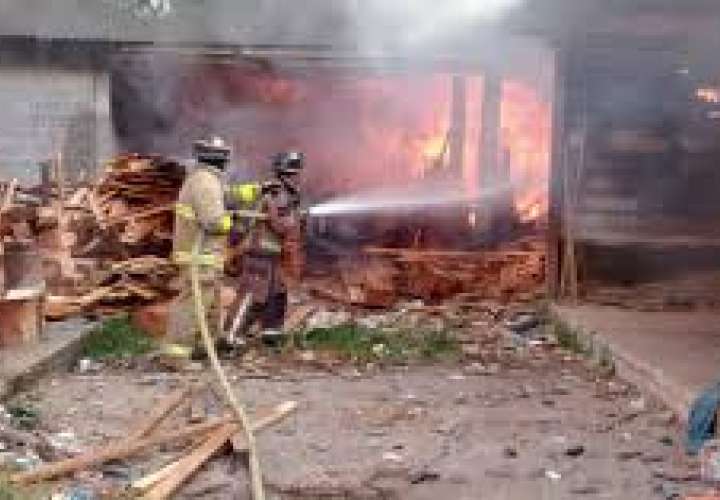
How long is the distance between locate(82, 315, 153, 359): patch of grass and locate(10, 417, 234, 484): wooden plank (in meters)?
3.85

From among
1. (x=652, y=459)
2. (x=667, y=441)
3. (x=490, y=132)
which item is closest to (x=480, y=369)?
(x=667, y=441)

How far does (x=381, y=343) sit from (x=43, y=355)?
3260 mm

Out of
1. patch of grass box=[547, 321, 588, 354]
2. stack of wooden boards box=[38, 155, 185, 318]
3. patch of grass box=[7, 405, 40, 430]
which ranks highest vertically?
stack of wooden boards box=[38, 155, 185, 318]

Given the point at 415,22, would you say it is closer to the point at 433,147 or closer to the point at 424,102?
the point at 424,102

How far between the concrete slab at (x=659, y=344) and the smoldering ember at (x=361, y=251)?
0.18 feet

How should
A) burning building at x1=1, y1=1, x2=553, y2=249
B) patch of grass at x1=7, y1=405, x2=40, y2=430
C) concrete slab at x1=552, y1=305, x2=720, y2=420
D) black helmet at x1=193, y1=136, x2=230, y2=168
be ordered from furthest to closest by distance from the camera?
burning building at x1=1, y1=1, x2=553, y2=249
black helmet at x1=193, y1=136, x2=230, y2=168
concrete slab at x1=552, y1=305, x2=720, y2=420
patch of grass at x1=7, y1=405, x2=40, y2=430

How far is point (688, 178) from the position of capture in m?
15.2

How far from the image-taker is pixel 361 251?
17156 mm

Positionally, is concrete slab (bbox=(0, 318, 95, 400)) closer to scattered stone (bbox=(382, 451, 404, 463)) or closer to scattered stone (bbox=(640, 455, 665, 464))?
scattered stone (bbox=(382, 451, 404, 463))

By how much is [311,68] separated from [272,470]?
36.2 feet

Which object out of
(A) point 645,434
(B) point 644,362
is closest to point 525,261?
(B) point 644,362

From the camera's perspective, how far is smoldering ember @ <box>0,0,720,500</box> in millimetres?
8336

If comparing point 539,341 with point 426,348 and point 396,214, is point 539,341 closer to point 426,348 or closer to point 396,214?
point 426,348

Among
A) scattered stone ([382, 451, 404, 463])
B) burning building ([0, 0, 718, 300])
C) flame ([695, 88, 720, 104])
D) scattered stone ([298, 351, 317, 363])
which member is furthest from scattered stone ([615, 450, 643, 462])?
flame ([695, 88, 720, 104])
